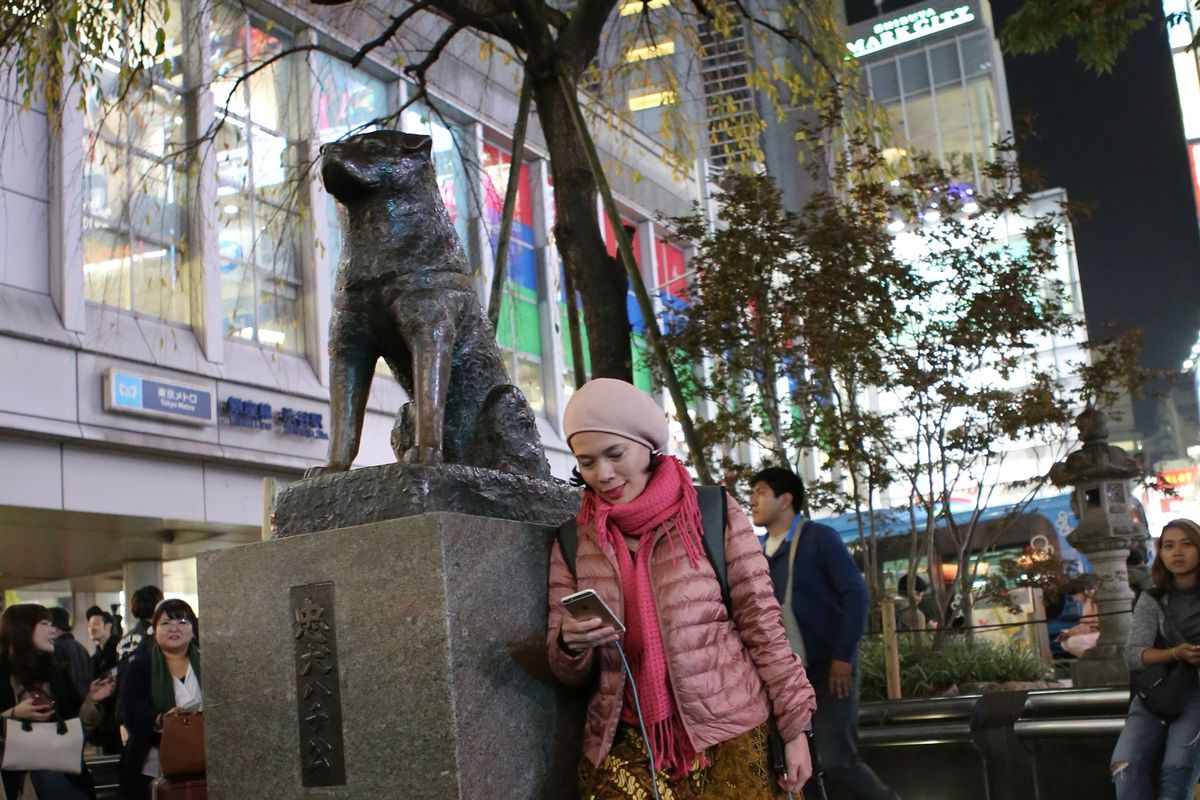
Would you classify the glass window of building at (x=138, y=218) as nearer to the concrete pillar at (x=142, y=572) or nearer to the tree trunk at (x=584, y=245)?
the concrete pillar at (x=142, y=572)

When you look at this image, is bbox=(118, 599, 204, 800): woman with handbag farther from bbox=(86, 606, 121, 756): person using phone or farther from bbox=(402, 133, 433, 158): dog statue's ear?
bbox=(402, 133, 433, 158): dog statue's ear

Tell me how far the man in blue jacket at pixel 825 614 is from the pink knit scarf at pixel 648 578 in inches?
82.4

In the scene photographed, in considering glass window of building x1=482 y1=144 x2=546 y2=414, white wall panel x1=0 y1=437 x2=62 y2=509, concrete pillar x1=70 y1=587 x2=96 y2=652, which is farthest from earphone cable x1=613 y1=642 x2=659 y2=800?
concrete pillar x1=70 y1=587 x2=96 y2=652

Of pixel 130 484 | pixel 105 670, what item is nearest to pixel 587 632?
pixel 105 670

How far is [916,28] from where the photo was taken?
2279 inches

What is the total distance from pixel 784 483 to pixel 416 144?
2.63 m

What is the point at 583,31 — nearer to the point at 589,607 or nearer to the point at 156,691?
the point at 156,691

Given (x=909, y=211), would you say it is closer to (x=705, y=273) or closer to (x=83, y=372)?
(x=705, y=273)

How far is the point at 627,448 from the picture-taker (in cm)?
340

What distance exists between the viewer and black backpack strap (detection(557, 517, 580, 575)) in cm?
347

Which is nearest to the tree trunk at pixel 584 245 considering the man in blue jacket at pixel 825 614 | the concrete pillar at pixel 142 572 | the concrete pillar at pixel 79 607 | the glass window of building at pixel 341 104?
the man in blue jacket at pixel 825 614

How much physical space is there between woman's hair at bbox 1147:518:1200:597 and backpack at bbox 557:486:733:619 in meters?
2.88

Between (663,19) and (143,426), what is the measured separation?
362 inches

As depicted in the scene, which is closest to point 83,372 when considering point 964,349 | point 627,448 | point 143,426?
point 143,426
